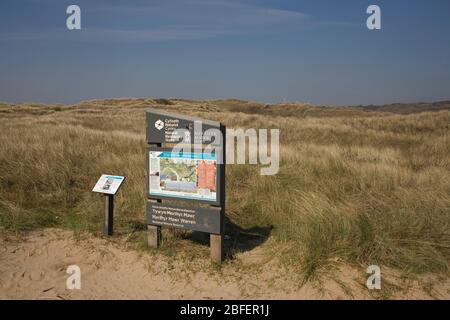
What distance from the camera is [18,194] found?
664 cm

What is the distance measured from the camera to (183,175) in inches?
195

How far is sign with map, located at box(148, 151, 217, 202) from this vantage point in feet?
15.7

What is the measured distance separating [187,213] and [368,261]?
2.19m

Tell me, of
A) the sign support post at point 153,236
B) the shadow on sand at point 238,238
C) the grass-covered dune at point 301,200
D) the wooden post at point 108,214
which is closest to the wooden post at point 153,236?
the sign support post at point 153,236

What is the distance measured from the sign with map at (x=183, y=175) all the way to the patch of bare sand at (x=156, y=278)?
0.81 meters

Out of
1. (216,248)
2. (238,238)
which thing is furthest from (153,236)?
(238,238)

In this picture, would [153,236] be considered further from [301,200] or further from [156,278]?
[301,200]

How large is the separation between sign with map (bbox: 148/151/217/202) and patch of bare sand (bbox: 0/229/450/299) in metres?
0.81

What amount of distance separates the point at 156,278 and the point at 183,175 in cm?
127

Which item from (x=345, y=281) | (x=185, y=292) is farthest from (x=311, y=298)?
(x=185, y=292)

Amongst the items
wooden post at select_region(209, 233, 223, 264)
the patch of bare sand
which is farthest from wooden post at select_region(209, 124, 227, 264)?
the patch of bare sand

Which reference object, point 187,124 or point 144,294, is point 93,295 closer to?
point 144,294
